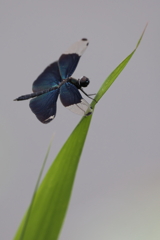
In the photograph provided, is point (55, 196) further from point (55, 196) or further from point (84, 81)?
point (84, 81)

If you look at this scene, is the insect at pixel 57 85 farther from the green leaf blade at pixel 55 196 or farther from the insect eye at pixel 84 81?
the green leaf blade at pixel 55 196

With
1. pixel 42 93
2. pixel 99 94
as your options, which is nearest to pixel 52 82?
pixel 42 93

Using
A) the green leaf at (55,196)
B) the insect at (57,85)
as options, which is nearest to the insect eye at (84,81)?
the insect at (57,85)

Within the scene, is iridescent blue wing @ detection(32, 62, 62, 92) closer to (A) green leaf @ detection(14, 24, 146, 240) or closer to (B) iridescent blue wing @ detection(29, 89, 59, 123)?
(B) iridescent blue wing @ detection(29, 89, 59, 123)

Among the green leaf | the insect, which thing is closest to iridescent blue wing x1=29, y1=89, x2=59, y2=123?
the insect

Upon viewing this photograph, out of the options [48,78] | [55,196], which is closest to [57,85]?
[48,78]

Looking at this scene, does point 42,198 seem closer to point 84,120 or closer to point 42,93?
point 84,120
